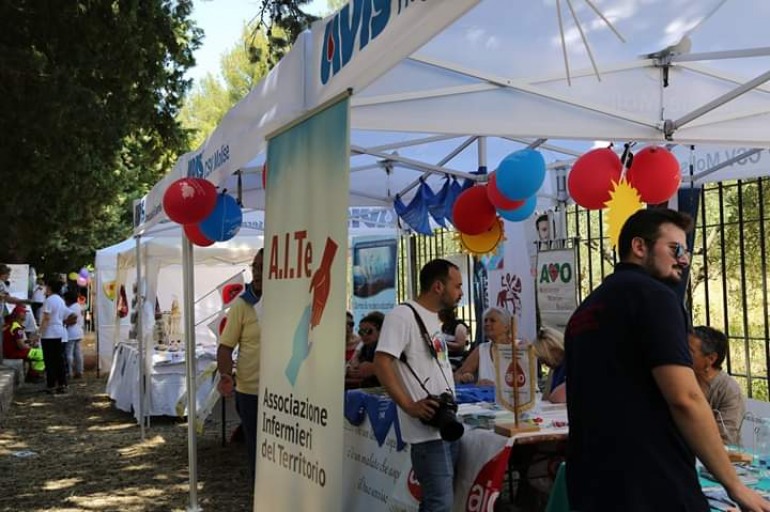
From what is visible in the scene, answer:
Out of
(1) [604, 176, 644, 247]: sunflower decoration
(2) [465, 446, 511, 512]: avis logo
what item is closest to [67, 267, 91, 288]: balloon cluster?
(1) [604, 176, 644, 247]: sunflower decoration

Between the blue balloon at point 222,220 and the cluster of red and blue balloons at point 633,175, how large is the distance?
2408mm

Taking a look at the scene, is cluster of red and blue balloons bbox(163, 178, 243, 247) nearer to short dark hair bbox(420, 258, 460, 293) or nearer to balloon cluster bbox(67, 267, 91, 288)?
short dark hair bbox(420, 258, 460, 293)

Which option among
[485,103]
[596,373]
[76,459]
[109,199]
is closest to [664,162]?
[485,103]

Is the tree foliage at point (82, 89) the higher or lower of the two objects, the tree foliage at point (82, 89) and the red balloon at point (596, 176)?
the higher

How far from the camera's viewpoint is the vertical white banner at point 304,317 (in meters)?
2.92

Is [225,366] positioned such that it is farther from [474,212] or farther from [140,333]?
[140,333]

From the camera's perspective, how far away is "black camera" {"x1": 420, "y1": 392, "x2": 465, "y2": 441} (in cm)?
356

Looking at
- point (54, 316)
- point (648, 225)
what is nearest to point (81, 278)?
point (54, 316)

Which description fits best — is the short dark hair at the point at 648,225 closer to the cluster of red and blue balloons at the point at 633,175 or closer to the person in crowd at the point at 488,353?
the cluster of red and blue balloons at the point at 633,175

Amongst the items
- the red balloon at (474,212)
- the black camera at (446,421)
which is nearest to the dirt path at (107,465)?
the red balloon at (474,212)

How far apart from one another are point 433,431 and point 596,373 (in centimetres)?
153

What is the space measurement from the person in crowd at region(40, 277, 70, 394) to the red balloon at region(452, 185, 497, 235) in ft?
27.1

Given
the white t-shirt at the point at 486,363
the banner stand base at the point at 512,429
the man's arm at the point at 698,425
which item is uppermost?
the man's arm at the point at 698,425

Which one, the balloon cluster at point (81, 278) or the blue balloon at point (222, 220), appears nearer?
the blue balloon at point (222, 220)
